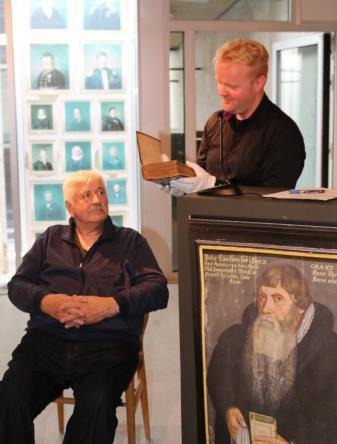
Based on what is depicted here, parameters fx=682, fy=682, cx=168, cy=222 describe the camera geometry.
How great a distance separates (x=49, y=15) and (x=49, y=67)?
0.40m

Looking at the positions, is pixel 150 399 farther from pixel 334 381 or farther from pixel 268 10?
pixel 268 10

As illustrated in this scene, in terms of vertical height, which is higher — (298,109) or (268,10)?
(268,10)

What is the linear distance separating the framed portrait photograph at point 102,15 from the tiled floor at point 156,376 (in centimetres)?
225

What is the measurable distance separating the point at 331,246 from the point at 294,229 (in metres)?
0.09

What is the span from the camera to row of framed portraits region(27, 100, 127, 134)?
5520mm

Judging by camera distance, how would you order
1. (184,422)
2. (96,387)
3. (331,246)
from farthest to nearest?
(96,387)
(184,422)
(331,246)

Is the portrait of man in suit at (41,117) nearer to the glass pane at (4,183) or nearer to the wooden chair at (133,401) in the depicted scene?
the glass pane at (4,183)

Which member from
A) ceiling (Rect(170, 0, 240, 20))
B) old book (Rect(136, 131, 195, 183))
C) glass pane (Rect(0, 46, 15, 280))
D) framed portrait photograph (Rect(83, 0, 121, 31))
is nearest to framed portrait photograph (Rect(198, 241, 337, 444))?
old book (Rect(136, 131, 195, 183))

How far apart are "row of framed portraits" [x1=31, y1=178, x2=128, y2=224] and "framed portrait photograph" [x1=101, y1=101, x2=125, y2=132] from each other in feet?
1.42

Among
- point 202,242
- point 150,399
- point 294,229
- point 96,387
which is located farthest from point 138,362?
point 294,229

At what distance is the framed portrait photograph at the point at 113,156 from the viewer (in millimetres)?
5641

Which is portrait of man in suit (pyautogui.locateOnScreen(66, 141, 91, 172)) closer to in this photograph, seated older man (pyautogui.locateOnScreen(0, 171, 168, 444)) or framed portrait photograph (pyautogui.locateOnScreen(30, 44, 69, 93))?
framed portrait photograph (pyautogui.locateOnScreen(30, 44, 69, 93))

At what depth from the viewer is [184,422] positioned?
5.65 feet

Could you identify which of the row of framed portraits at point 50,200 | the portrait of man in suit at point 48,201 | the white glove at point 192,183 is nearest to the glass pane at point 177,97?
the row of framed portraits at point 50,200
